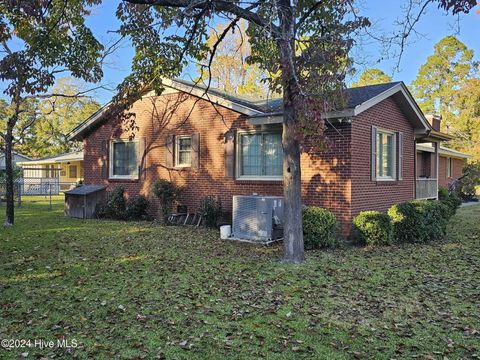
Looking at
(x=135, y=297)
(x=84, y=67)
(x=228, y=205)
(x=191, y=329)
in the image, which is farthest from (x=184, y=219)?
(x=191, y=329)

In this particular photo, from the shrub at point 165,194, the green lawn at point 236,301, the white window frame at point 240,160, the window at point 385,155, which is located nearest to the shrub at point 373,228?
the green lawn at point 236,301

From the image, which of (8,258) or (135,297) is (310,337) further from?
(8,258)

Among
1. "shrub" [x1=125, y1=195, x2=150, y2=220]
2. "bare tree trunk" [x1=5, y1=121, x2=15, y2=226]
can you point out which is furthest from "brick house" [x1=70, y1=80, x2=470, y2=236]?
"bare tree trunk" [x1=5, y1=121, x2=15, y2=226]

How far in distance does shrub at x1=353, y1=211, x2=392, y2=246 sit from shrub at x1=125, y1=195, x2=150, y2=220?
766 centimetres

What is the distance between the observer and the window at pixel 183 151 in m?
13.9

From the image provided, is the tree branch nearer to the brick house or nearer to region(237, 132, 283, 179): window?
the brick house

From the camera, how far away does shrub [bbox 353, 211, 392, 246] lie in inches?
382

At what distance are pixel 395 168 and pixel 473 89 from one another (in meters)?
26.6

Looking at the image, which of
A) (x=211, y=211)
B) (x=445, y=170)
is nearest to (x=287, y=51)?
(x=211, y=211)

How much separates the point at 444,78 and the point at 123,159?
34.5m

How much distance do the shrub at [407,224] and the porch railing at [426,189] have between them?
439 centimetres

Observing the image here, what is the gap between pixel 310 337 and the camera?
4.32m

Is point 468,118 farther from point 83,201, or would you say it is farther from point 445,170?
point 83,201

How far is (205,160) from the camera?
13.2 metres
